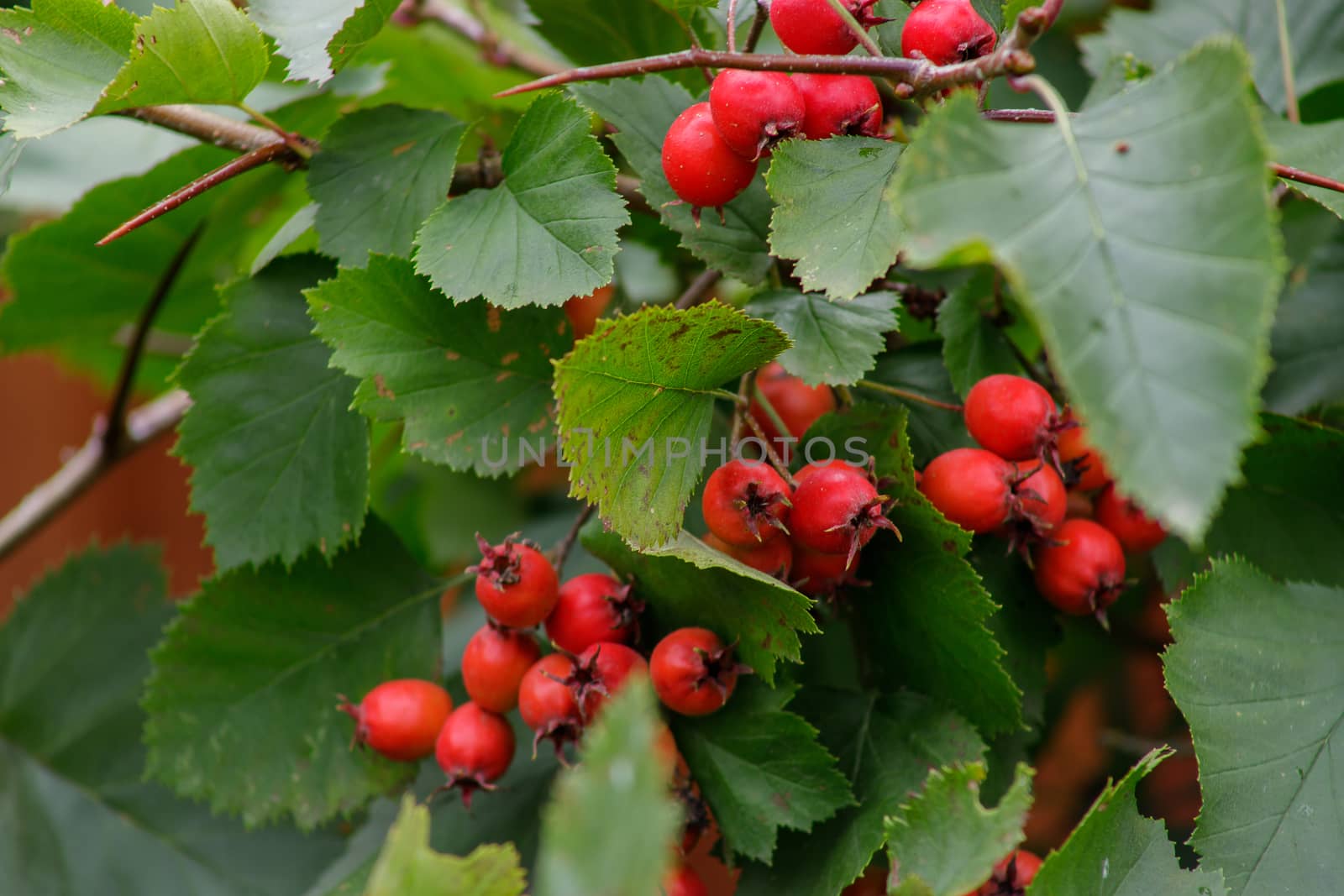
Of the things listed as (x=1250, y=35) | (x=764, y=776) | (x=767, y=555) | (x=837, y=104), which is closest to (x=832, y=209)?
(x=837, y=104)

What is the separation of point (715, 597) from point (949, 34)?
0.25 meters

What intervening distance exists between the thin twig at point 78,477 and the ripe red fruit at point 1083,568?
658 mm

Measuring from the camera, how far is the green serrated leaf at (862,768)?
0.47 metres

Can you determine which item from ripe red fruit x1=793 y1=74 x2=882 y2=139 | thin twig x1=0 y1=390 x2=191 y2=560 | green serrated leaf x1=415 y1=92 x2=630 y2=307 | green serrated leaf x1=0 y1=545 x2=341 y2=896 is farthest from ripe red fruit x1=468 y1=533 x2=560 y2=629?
thin twig x1=0 y1=390 x2=191 y2=560

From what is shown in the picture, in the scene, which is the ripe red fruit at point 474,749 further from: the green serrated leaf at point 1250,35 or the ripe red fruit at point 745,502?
the green serrated leaf at point 1250,35

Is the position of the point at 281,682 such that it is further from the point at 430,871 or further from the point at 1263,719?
the point at 1263,719

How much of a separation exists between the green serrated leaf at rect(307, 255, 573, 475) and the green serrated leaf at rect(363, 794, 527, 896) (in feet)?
0.66

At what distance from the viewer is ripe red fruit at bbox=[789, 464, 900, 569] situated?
44 centimetres

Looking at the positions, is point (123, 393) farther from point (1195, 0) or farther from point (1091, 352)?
point (1195, 0)

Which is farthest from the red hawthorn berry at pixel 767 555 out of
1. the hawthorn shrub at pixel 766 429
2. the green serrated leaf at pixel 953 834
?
the green serrated leaf at pixel 953 834

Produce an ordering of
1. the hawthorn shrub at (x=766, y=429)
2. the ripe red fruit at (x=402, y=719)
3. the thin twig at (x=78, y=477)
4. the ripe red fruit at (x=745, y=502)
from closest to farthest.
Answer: the hawthorn shrub at (x=766, y=429) → the ripe red fruit at (x=745, y=502) → the ripe red fruit at (x=402, y=719) → the thin twig at (x=78, y=477)

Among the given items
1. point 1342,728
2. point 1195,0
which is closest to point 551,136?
point 1342,728

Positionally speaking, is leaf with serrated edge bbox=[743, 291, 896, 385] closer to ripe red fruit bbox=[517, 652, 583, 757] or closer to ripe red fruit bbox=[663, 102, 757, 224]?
ripe red fruit bbox=[663, 102, 757, 224]

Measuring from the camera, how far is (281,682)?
1.94 feet
